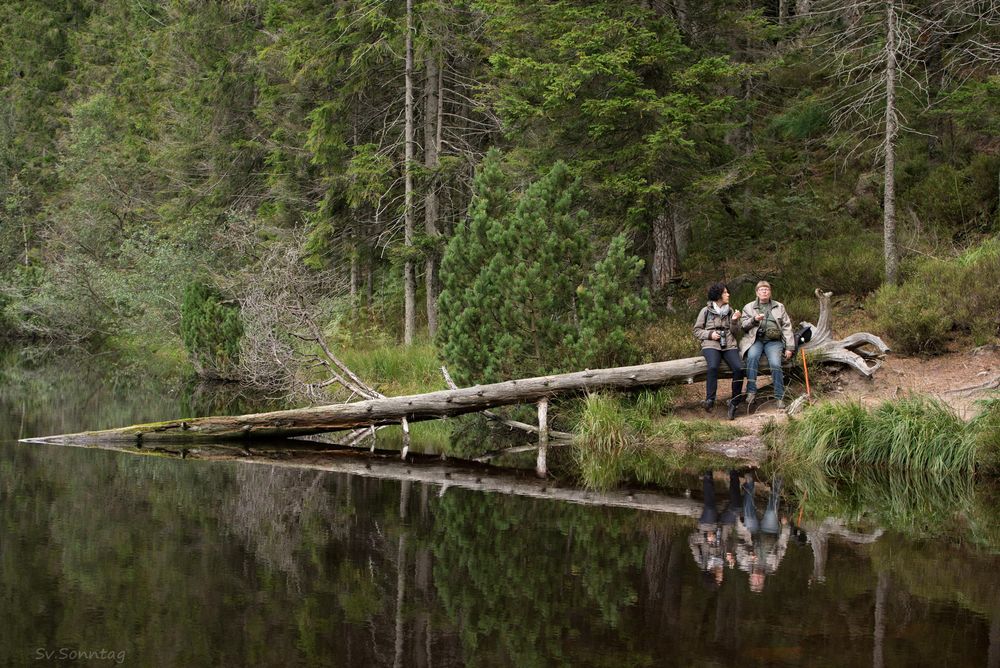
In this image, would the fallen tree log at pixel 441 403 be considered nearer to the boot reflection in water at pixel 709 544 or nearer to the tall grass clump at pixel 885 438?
the tall grass clump at pixel 885 438

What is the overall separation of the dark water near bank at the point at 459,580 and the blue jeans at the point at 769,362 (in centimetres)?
299

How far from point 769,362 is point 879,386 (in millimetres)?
1599

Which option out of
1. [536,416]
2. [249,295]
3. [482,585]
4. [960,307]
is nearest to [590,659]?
[482,585]

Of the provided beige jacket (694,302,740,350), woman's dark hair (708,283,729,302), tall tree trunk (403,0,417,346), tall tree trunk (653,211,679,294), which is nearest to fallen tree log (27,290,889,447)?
beige jacket (694,302,740,350)

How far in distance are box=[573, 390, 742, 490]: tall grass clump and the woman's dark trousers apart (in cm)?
52

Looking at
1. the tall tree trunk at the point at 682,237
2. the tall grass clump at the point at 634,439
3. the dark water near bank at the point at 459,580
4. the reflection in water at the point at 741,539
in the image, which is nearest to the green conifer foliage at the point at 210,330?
the tall tree trunk at the point at 682,237

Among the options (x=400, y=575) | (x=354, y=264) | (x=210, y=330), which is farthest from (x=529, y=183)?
(x=400, y=575)

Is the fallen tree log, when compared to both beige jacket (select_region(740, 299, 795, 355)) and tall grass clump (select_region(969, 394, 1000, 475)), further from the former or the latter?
tall grass clump (select_region(969, 394, 1000, 475))

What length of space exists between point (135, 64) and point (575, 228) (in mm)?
36497

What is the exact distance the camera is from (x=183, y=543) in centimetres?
821

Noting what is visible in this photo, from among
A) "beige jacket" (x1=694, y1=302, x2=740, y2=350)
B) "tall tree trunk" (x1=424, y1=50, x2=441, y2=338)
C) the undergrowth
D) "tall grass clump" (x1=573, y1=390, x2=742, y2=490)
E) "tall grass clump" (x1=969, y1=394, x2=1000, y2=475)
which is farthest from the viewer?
"tall tree trunk" (x1=424, y1=50, x2=441, y2=338)

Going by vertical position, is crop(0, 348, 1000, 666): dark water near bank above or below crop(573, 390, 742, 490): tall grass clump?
below

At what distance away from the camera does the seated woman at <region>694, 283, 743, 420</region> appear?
13750 millimetres

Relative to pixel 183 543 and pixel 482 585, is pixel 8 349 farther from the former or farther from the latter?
pixel 482 585
